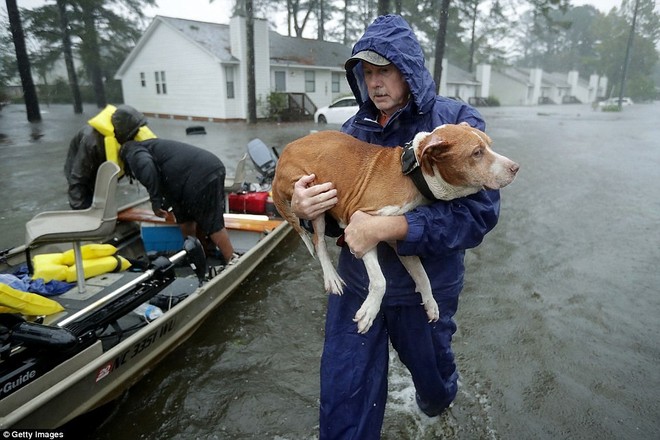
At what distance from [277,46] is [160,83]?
8.72 metres

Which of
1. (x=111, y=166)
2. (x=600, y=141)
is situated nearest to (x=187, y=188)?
(x=111, y=166)

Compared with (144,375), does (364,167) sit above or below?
above

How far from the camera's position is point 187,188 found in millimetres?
5590

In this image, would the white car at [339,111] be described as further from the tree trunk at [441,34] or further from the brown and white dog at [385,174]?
the brown and white dog at [385,174]

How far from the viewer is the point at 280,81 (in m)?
29.8

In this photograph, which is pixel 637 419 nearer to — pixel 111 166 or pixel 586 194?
pixel 111 166

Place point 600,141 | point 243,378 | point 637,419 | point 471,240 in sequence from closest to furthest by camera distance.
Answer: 1. point 471,240
2. point 637,419
3. point 243,378
4. point 600,141

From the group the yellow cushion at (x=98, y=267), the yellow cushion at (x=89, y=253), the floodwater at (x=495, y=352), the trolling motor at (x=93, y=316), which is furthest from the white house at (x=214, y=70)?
the trolling motor at (x=93, y=316)

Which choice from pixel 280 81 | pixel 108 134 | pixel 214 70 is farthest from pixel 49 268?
pixel 280 81

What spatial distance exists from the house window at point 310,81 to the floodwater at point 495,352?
24.2m

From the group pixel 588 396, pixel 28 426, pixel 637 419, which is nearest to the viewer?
pixel 28 426

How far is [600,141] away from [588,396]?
22.4m

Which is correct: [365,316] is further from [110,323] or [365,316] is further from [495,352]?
[495,352]

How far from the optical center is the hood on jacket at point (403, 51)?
2318 mm
